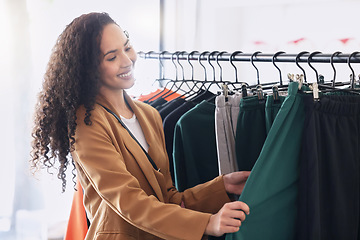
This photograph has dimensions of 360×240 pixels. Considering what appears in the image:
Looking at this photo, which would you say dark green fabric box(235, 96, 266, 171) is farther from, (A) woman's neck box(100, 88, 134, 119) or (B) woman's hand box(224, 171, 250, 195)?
(A) woman's neck box(100, 88, 134, 119)

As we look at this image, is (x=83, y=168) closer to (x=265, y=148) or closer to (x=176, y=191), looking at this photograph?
(x=176, y=191)

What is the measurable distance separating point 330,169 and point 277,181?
0.13m

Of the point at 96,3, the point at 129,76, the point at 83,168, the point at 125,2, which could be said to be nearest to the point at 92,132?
the point at 83,168

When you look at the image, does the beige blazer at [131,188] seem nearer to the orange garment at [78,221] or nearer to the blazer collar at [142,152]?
the blazer collar at [142,152]

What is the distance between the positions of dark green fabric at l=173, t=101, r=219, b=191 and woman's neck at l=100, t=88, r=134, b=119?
166mm

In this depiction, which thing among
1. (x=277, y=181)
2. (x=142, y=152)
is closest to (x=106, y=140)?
Result: (x=142, y=152)

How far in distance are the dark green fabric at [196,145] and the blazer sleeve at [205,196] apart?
1.9 inches

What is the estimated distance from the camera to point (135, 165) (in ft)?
3.94

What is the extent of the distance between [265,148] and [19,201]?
5.21ft

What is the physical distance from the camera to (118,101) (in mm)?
1303

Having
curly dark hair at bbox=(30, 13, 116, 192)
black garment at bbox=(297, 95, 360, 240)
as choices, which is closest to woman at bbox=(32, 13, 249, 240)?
curly dark hair at bbox=(30, 13, 116, 192)

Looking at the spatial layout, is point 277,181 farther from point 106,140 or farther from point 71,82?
point 71,82

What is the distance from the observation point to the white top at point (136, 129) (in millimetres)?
1308

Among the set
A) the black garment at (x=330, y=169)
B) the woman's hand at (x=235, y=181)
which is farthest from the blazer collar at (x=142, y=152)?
the black garment at (x=330, y=169)
